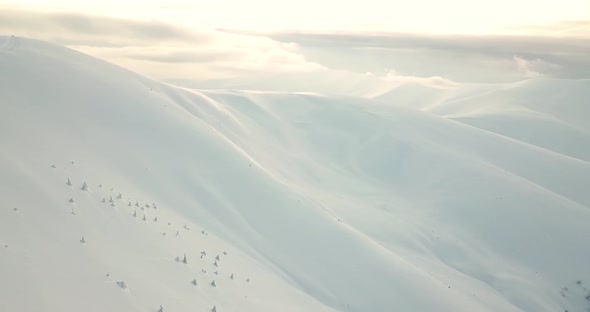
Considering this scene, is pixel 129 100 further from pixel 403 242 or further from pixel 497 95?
pixel 497 95

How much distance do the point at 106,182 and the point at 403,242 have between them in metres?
24.7

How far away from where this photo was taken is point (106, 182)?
23.9m

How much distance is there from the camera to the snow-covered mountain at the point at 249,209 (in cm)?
1742

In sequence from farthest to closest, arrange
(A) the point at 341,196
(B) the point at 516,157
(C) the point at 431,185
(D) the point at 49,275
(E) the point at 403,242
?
(B) the point at 516,157
(C) the point at 431,185
(A) the point at 341,196
(E) the point at 403,242
(D) the point at 49,275

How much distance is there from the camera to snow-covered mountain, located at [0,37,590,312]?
57.2 feet

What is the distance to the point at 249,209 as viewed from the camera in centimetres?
3206

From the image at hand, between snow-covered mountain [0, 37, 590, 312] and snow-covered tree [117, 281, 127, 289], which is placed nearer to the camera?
snow-covered tree [117, 281, 127, 289]

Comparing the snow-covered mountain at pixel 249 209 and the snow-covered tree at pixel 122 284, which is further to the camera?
the snow-covered mountain at pixel 249 209

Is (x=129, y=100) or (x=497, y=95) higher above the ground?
(x=129, y=100)

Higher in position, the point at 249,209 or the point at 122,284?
the point at 122,284

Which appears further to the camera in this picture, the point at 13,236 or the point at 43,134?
the point at 43,134

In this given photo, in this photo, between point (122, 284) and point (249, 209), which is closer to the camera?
point (122, 284)

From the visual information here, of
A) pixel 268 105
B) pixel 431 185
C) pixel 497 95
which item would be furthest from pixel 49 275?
pixel 497 95

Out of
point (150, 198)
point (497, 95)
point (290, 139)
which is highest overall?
point (150, 198)
